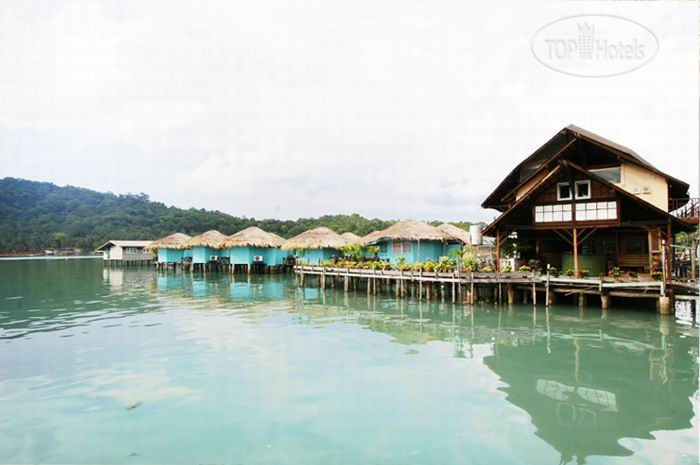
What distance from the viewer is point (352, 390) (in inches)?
324

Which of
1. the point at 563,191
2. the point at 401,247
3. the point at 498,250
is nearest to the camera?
the point at 563,191

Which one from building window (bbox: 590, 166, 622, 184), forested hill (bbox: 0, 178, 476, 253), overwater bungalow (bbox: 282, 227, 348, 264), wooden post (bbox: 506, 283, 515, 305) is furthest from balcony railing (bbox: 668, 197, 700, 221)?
forested hill (bbox: 0, 178, 476, 253)

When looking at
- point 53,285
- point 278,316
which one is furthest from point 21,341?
point 53,285

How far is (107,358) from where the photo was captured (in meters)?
10.6

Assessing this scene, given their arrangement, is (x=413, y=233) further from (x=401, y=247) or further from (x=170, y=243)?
(x=170, y=243)

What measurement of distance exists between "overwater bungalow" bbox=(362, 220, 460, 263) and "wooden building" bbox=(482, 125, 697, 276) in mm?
7380

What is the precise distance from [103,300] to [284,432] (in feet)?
61.3

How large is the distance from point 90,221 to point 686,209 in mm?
88672

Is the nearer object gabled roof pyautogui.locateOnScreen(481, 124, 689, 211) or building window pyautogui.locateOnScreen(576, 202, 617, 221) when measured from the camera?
building window pyautogui.locateOnScreen(576, 202, 617, 221)

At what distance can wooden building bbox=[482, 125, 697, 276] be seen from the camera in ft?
56.1

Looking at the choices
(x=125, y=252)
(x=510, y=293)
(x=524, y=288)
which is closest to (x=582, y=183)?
(x=524, y=288)

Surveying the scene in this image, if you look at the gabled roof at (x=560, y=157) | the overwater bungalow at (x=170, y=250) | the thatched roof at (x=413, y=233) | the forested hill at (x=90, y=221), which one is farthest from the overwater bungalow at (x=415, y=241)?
the forested hill at (x=90, y=221)

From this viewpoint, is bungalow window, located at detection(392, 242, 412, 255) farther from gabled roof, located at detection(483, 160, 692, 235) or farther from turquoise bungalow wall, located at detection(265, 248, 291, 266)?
turquoise bungalow wall, located at detection(265, 248, 291, 266)

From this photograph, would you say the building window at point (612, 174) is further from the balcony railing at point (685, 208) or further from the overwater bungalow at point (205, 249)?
the overwater bungalow at point (205, 249)
